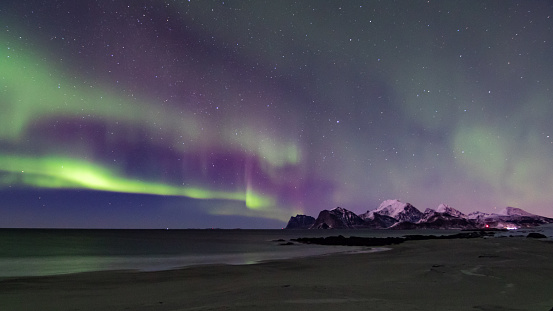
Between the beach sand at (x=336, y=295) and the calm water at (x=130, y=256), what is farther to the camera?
the calm water at (x=130, y=256)

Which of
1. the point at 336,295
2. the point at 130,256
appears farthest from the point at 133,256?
the point at 336,295

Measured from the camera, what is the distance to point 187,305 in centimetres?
1129

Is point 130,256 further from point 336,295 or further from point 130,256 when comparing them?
point 336,295

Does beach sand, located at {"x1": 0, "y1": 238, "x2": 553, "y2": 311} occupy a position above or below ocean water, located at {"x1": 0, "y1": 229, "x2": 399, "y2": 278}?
above

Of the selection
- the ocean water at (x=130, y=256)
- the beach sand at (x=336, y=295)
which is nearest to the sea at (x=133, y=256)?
the ocean water at (x=130, y=256)

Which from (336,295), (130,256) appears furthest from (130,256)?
(336,295)

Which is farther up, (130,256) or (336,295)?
(336,295)

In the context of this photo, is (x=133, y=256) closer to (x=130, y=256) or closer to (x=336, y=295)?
(x=130, y=256)

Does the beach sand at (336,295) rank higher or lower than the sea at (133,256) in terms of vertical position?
higher

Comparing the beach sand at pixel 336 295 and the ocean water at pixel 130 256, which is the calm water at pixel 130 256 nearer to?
the ocean water at pixel 130 256

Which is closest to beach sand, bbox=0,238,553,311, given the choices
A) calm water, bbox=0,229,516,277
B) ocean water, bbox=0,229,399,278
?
ocean water, bbox=0,229,399,278

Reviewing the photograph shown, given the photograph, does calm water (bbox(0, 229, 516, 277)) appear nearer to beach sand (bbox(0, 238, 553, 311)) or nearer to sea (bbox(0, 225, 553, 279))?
sea (bbox(0, 225, 553, 279))

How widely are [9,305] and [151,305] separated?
243 inches

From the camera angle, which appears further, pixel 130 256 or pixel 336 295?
pixel 130 256
